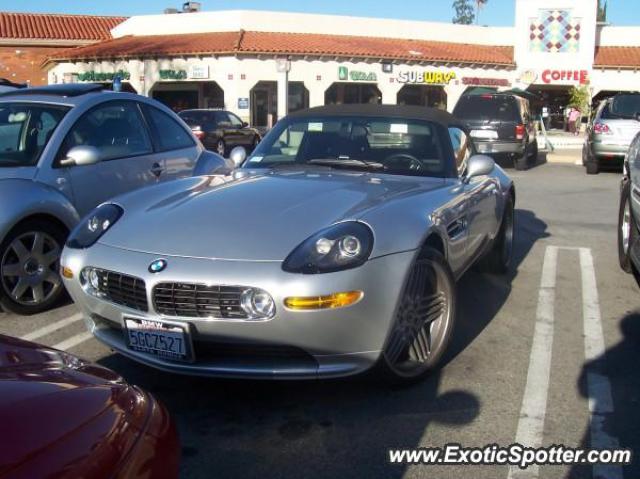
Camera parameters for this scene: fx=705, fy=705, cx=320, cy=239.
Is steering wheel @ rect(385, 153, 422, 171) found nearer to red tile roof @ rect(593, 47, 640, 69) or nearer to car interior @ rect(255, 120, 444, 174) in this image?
car interior @ rect(255, 120, 444, 174)

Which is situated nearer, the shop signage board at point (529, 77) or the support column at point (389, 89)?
the support column at point (389, 89)

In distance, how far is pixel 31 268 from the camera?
4.96 m

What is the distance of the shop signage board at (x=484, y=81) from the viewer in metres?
32.9

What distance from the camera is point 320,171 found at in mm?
4645

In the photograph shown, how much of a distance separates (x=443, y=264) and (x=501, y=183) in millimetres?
2276

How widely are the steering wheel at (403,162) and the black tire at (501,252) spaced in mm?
1475

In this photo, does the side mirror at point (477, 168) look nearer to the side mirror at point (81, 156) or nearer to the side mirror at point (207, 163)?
the side mirror at point (207, 163)

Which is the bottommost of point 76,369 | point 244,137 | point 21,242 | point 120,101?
point 244,137

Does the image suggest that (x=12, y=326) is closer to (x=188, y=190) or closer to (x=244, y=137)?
(x=188, y=190)

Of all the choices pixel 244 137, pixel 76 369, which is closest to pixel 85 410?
pixel 76 369

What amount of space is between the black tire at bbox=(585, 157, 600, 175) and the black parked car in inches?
425

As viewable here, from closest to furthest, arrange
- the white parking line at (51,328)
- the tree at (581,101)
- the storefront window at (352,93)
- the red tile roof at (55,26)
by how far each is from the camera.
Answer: the white parking line at (51,328), the tree at (581,101), the storefront window at (352,93), the red tile roof at (55,26)

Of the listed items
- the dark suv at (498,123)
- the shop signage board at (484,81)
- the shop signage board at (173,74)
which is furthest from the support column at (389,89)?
the dark suv at (498,123)

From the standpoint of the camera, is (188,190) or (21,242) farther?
(21,242)
